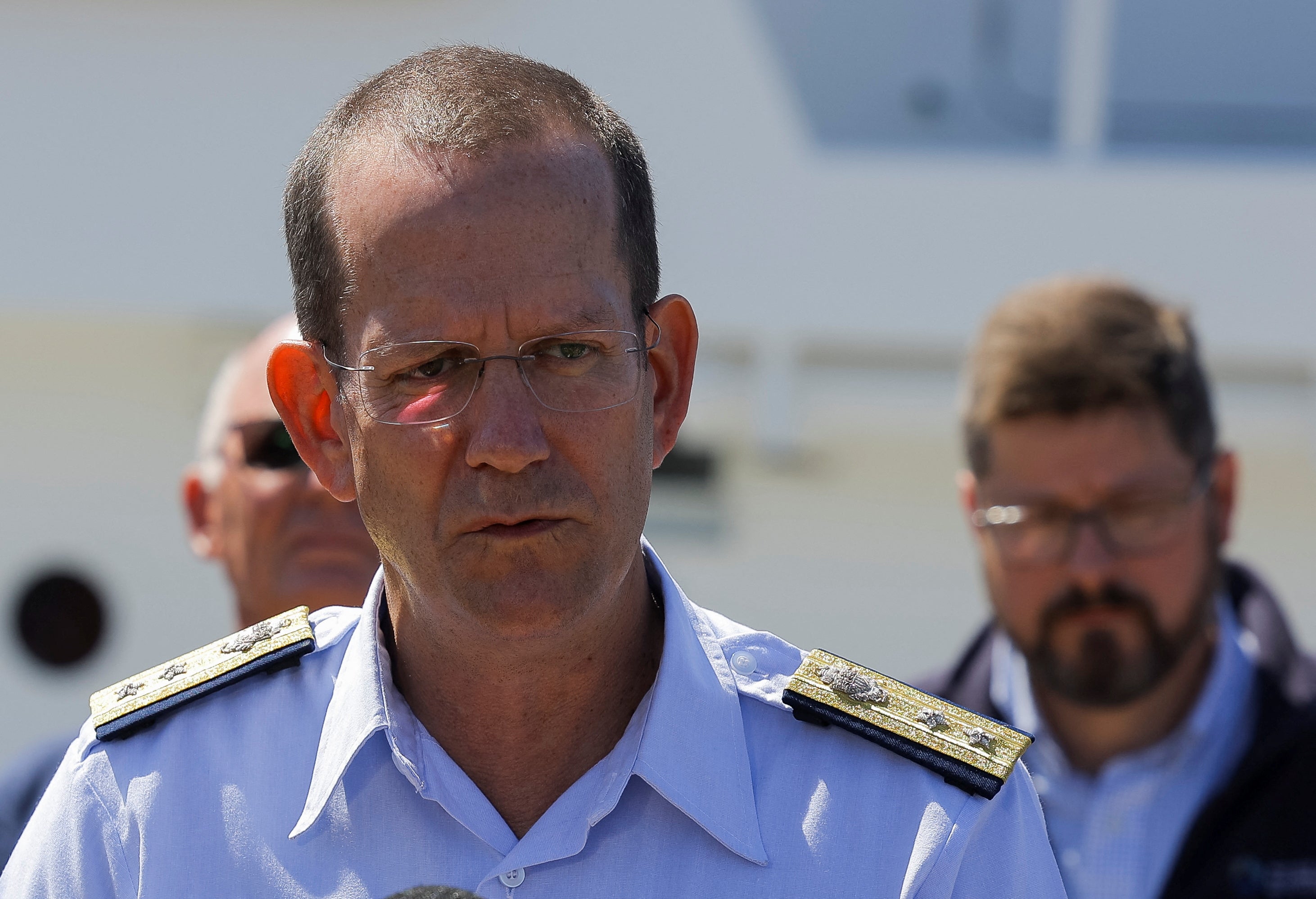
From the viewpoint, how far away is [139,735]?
1.55 metres

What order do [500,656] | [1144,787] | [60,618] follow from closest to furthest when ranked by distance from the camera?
[500,656], [1144,787], [60,618]

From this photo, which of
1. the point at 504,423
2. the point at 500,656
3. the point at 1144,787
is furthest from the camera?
the point at 1144,787

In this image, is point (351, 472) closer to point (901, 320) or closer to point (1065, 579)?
point (1065, 579)

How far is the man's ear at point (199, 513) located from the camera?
2.78 m

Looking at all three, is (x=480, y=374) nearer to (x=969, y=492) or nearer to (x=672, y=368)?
(x=672, y=368)

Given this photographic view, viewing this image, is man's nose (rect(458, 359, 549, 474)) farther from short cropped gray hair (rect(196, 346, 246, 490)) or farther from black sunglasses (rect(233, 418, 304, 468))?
short cropped gray hair (rect(196, 346, 246, 490))

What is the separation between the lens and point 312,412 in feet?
5.16

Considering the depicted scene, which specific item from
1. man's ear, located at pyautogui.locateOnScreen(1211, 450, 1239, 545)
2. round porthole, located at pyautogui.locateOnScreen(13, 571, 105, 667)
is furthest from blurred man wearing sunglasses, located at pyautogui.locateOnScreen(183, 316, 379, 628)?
round porthole, located at pyautogui.locateOnScreen(13, 571, 105, 667)

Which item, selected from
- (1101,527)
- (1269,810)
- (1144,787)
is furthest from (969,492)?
(1269,810)

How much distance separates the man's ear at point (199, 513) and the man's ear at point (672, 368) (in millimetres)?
1462

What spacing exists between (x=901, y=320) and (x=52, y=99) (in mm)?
2947

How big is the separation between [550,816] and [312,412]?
50 centimetres

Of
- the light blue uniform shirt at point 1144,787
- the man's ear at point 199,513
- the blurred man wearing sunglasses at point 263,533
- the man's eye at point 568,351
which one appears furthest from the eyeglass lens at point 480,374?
the light blue uniform shirt at point 1144,787

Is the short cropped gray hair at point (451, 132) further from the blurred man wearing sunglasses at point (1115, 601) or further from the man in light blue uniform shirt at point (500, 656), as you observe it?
the blurred man wearing sunglasses at point (1115, 601)
